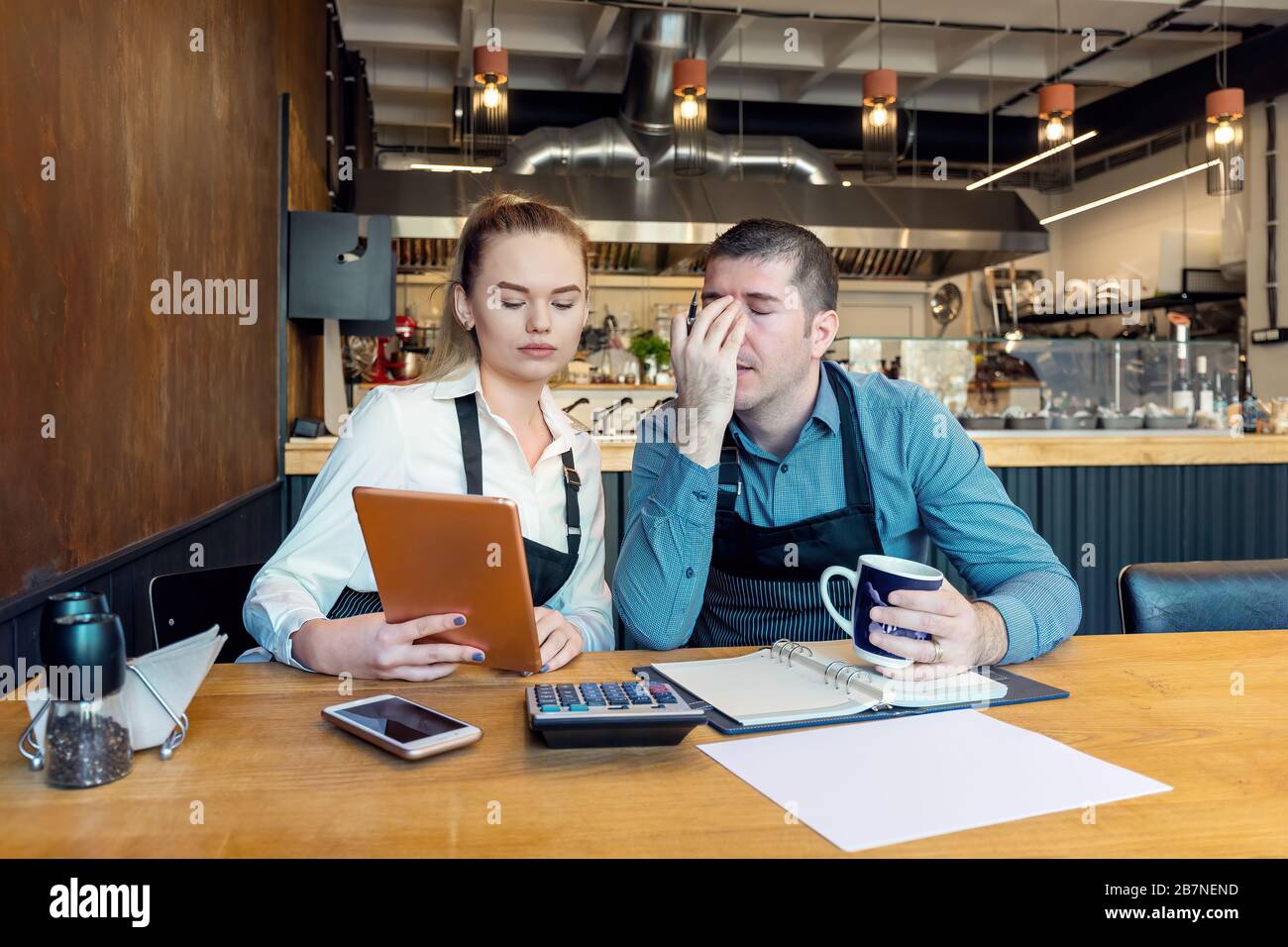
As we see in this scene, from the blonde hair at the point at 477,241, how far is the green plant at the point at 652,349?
5019 mm

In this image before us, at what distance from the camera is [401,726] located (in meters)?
0.91

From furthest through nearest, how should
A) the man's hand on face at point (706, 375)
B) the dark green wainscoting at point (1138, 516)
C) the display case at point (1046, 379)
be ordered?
1. the display case at point (1046, 379)
2. the dark green wainscoting at point (1138, 516)
3. the man's hand on face at point (706, 375)

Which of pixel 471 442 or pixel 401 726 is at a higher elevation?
pixel 471 442

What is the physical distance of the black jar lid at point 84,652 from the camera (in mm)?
755

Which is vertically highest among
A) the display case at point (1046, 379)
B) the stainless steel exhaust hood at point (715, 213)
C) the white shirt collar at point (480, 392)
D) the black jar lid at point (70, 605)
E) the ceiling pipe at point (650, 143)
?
the ceiling pipe at point (650, 143)

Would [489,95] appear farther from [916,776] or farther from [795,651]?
[916,776]

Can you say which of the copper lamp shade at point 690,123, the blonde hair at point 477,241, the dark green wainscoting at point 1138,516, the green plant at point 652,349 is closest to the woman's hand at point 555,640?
the blonde hair at point 477,241

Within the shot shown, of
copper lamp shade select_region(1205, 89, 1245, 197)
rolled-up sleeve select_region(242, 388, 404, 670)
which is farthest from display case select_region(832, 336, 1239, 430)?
rolled-up sleeve select_region(242, 388, 404, 670)

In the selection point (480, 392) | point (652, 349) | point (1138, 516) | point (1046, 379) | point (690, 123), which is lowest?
point (1138, 516)

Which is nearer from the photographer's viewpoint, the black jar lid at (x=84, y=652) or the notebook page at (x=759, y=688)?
the black jar lid at (x=84, y=652)

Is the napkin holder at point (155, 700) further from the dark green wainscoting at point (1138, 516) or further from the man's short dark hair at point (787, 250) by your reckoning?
the dark green wainscoting at point (1138, 516)

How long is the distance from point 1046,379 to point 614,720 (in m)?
3.74

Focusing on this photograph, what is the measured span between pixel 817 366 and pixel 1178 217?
7821 mm

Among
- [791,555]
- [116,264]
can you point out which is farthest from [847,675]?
[116,264]
